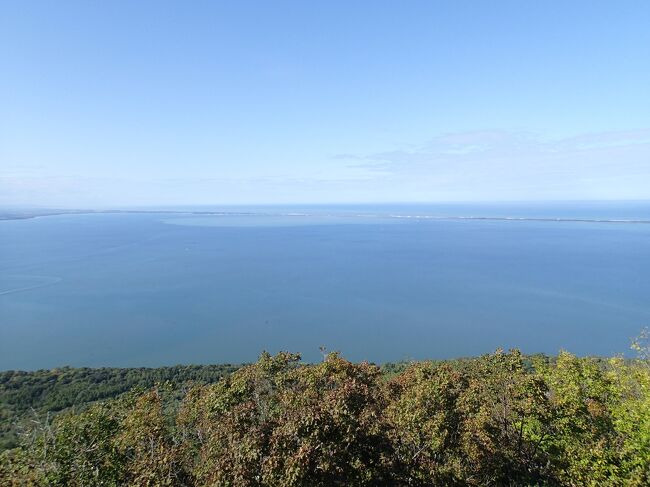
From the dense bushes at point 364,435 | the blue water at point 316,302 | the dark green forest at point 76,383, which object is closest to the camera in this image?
the dense bushes at point 364,435

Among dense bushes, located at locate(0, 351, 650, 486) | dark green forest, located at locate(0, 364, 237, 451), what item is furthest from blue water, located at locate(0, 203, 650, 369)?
dense bushes, located at locate(0, 351, 650, 486)

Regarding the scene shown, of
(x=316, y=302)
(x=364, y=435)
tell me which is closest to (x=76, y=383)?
(x=316, y=302)

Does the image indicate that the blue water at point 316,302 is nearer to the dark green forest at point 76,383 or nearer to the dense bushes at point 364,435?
the dark green forest at point 76,383

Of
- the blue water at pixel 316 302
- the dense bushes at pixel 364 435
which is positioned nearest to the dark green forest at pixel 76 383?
the blue water at pixel 316 302

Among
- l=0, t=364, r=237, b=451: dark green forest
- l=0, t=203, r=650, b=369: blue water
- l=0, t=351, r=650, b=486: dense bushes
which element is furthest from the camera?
l=0, t=203, r=650, b=369: blue water

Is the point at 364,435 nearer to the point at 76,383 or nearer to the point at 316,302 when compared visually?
the point at 76,383

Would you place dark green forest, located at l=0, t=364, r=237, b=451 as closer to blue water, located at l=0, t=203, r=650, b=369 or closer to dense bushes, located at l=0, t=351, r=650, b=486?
blue water, located at l=0, t=203, r=650, b=369
